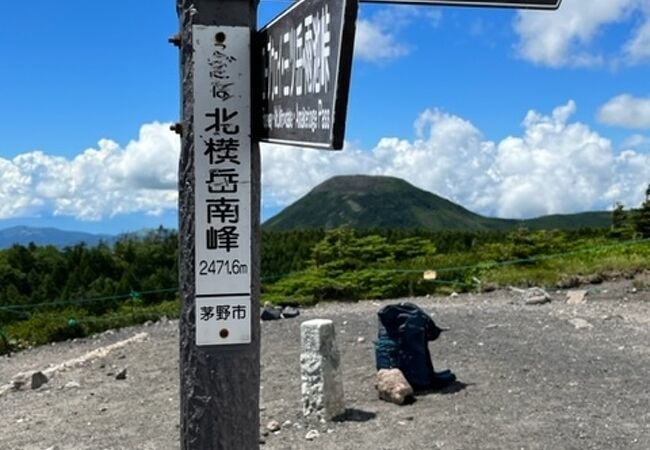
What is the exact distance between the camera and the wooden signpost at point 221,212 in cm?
273

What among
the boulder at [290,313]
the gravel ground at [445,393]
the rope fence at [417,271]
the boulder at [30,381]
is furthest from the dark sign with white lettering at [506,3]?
the rope fence at [417,271]

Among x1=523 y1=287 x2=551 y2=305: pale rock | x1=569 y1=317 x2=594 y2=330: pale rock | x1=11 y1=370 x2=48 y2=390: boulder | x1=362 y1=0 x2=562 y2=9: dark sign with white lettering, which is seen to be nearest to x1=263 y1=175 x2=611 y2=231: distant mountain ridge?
x1=523 y1=287 x2=551 y2=305: pale rock

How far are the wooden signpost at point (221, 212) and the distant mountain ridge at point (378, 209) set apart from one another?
4408 inches

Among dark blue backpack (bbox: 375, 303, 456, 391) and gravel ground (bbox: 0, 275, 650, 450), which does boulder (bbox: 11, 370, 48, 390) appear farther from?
dark blue backpack (bbox: 375, 303, 456, 391)

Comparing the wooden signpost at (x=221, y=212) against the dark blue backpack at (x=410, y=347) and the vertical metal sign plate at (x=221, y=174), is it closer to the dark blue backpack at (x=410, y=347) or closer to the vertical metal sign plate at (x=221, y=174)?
the vertical metal sign plate at (x=221, y=174)

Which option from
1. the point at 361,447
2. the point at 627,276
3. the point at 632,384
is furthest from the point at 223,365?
the point at 627,276

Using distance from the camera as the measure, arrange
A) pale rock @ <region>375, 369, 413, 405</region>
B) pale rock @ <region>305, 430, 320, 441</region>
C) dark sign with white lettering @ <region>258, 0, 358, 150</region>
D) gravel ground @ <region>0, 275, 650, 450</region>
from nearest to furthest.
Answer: dark sign with white lettering @ <region>258, 0, 358, 150</region> < gravel ground @ <region>0, 275, 650, 450</region> < pale rock @ <region>305, 430, 320, 441</region> < pale rock @ <region>375, 369, 413, 405</region>

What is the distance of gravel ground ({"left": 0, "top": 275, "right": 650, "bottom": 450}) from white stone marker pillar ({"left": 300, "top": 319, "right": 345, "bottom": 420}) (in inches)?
6.2

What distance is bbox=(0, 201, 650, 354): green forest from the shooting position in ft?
47.3

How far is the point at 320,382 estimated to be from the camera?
684cm

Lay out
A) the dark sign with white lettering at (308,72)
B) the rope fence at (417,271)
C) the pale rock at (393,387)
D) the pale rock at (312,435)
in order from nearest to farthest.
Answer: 1. the dark sign with white lettering at (308,72)
2. the pale rock at (312,435)
3. the pale rock at (393,387)
4. the rope fence at (417,271)

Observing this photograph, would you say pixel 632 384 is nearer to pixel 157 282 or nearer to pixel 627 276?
pixel 627 276

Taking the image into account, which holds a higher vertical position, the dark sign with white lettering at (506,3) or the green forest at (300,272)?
the dark sign with white lettering at (506,3)

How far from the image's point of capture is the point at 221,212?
Result: 2.75 metres
